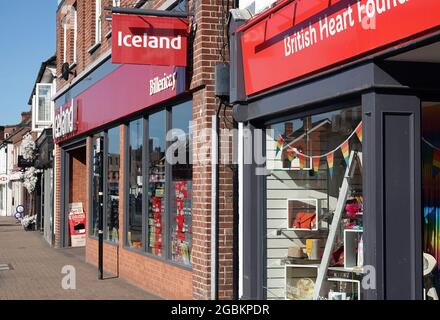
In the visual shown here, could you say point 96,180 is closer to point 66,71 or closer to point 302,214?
point 66,71

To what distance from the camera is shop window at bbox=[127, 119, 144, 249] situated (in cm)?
1184

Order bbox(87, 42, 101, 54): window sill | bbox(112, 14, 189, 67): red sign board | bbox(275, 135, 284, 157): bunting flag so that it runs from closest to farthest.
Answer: bbox(275, 135, 284, 157): bunting flag, bbox(112, 14, 189, 67): red sign board, bbox(87, 42, 101, 54): window sill

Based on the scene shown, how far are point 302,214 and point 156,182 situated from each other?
3.89 meters

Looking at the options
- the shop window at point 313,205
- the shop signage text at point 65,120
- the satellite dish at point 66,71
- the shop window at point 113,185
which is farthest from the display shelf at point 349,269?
the satellite dish at point 66,71

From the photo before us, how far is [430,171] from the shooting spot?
589 cm

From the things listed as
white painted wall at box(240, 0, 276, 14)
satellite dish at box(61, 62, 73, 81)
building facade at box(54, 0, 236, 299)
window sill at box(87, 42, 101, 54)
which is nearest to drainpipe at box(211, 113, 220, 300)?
building facade at box(54, 0, 236, 299)

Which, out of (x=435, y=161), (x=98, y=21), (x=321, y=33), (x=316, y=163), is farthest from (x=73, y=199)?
(x=435, y=161)

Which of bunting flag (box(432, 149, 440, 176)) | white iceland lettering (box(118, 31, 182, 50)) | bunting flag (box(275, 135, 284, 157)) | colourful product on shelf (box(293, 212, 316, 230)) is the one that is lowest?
colourful product on shelf (box(293, 212, 316, 230))

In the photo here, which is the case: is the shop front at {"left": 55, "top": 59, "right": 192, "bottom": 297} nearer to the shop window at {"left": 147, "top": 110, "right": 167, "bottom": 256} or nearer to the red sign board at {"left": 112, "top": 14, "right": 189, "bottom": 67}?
the shop window at {"left": 147, "top": 110, "right": 167, "bottom": 256}

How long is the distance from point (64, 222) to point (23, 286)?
26.3 feet

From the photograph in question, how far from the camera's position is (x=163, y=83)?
10031 millimetres

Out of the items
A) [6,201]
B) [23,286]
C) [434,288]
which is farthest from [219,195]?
[6,201]

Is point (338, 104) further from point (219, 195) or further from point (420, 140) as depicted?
point (219, 195)

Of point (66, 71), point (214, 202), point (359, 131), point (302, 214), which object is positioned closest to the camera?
point (359, 131)
